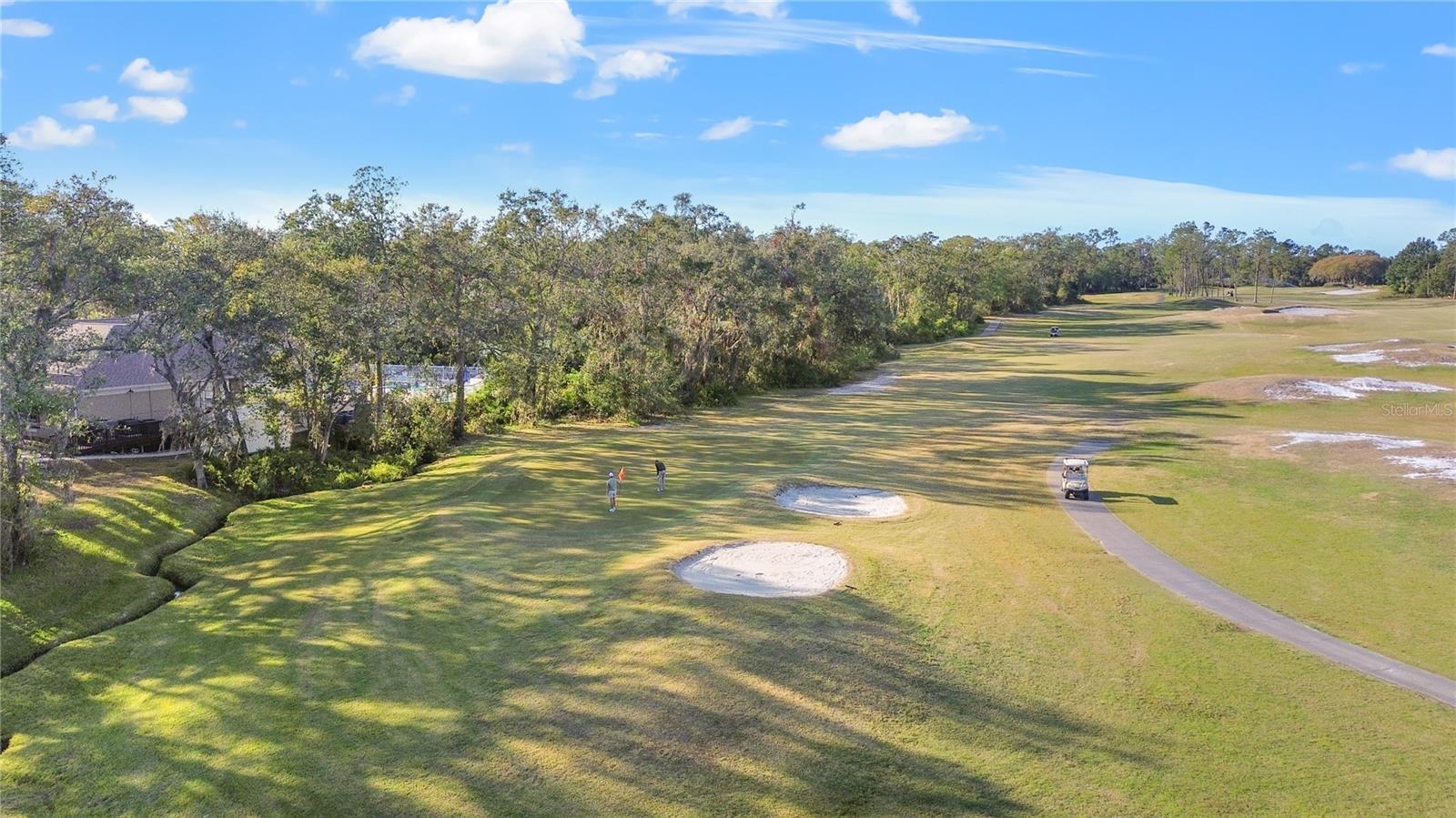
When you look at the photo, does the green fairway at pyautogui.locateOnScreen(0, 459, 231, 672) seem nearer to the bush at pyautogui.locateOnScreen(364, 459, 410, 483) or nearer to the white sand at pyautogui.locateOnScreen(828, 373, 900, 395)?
the bush at pyautogui.locateOnScreen(364, 459, 410, 483)

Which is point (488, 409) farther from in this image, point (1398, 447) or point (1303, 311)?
point (1303, 311)

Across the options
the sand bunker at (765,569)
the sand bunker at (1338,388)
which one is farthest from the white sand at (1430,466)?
the sand bunker at (765,569)

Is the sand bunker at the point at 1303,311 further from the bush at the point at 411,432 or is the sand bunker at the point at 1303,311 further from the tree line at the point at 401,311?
the bush at the point at 411,432

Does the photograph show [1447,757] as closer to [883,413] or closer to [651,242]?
[883,413]

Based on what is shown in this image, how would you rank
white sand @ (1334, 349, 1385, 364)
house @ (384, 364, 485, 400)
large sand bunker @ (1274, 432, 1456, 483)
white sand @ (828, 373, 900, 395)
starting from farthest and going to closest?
1. white sand @ (1334, 349, 1385, 364)
2. white sand @ (828, 373, 900, 395)
3. house @ (384, 364, 485, 400)
4. large sand bunker @ (1274, 432, 1456, 483)

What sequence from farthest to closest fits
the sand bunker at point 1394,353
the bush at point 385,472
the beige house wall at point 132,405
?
the sand bunker at point 1394,353, the beige house wall at point 132,405, the bush at point 385,472

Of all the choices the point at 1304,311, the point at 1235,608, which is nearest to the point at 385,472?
the point at 1235,608

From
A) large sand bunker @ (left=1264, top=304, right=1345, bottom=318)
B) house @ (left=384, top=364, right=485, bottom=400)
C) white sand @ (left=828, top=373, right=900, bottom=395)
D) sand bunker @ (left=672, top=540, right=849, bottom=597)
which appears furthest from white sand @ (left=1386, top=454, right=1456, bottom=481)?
large sand bunker @ (left=1264, top=304, right=1345, bottom=318)
